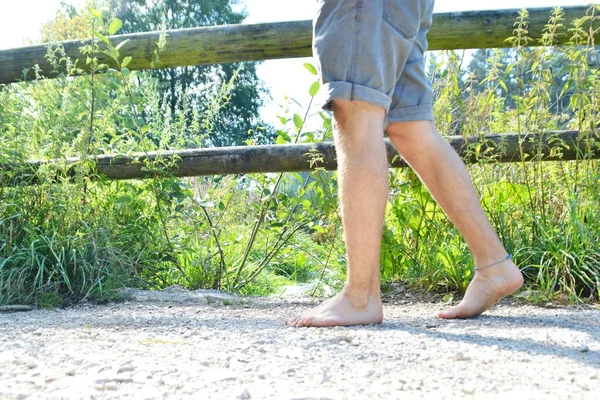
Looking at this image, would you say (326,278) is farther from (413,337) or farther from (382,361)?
(382,361)

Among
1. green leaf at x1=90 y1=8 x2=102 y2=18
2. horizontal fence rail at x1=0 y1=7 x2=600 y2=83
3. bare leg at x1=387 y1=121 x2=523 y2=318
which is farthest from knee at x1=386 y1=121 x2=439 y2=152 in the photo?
green leaf at x1=90 y1=8 x2=102 y2=18

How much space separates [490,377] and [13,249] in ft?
8.77

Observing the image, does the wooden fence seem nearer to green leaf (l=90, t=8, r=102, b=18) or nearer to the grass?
the grass

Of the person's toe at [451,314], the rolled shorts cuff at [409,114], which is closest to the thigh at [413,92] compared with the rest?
the rolled shorts cuff at [409,114]

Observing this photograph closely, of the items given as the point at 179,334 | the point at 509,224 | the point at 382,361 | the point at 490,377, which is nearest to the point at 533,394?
the point at 490,377

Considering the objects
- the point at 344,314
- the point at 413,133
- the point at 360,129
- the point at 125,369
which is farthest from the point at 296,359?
the point at 413,133

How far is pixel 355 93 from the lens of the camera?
2.32 meters

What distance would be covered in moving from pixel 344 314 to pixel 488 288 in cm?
66

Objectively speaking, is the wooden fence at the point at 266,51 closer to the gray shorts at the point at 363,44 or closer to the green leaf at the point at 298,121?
the green leaf at the point at 298,121

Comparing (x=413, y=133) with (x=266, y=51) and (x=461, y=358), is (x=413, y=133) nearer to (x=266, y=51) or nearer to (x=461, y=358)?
(x=461, y=358)

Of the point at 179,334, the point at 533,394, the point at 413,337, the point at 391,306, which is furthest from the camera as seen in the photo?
the point at 391,306

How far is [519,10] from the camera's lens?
146 inches

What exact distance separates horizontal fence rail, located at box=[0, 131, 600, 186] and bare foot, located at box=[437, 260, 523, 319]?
1.00 m

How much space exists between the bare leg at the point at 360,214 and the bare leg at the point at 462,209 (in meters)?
0.40
